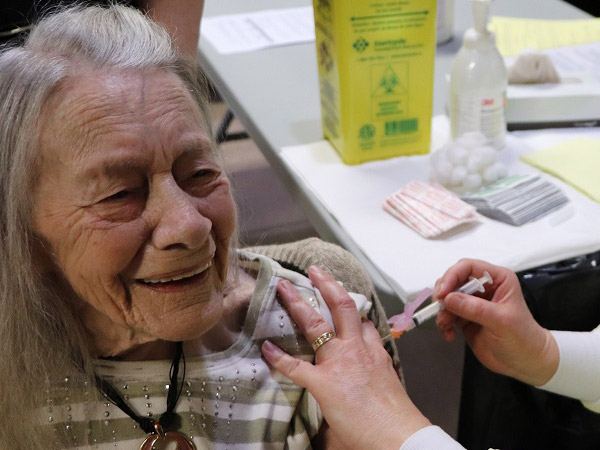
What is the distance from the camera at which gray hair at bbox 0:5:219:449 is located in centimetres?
89

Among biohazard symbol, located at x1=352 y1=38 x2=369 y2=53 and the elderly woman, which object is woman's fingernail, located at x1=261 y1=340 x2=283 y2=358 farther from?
biohazard symbol, located at x1=352 y1=38 x2=369 y2=53

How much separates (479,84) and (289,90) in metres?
0.58

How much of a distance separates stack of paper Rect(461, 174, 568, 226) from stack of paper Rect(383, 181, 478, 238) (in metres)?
0.03

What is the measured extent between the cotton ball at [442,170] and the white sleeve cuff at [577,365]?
0.40 metres

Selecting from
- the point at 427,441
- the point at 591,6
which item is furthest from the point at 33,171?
the point at 591,6

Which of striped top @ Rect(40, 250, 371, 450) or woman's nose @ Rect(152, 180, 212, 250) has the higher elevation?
woman's nose @ Rect(152, 180, 212, 250)

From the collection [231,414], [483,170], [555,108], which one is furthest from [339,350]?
[555,108]

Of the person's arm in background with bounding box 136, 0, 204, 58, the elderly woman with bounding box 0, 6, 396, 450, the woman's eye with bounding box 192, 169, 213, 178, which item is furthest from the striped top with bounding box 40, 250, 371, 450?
the person's arm in background with bounding box 136, 0, 204, 58

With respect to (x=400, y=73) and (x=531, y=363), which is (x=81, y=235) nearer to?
(x=531, y=363)

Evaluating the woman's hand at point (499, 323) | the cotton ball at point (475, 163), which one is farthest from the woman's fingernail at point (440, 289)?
the cotton ball at point (475, 163)

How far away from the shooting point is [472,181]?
1532mm

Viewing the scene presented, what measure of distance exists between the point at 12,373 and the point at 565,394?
90cm

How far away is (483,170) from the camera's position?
5.11ft

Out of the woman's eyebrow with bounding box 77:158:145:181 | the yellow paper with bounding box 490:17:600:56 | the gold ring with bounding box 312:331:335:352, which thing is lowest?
the yellow paper with bounding box 490:17:600:56
